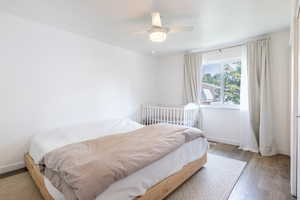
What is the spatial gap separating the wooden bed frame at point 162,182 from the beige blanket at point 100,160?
28cm

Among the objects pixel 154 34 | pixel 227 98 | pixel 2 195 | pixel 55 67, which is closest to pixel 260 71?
pixel 227 98

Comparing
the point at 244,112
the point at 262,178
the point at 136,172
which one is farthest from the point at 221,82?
the point at 136,172

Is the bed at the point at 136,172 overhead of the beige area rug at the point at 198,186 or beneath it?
overhead

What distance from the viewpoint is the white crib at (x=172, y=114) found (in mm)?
3692

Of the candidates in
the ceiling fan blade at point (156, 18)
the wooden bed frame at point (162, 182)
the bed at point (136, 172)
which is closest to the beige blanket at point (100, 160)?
the bed at point (136, 172)

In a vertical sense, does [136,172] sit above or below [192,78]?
below

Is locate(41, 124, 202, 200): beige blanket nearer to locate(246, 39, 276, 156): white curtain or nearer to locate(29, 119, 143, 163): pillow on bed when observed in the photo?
locate(29, 119, 143, 163): pillow on bed

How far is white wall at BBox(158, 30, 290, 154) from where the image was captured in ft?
9.97

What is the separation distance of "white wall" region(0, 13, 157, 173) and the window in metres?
2.36

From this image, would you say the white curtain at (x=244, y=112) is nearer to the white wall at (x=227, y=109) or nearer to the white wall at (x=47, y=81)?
the white wall at (x=227, y=109)

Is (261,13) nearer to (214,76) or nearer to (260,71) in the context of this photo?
(260,71)

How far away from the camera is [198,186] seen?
2.07 metres

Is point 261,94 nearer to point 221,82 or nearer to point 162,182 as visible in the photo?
point 221,82

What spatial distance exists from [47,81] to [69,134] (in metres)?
1.09
